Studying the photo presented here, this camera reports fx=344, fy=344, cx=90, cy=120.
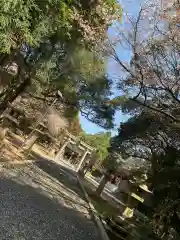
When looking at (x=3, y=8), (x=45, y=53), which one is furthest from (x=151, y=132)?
(x=3, y=8)

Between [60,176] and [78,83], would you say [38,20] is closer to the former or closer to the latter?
[78,83]

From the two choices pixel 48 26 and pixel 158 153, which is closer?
pixel 48 26

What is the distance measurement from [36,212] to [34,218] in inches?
12.5

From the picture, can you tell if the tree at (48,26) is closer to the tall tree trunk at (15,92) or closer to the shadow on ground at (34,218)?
the tall tree trunk at (15,92)

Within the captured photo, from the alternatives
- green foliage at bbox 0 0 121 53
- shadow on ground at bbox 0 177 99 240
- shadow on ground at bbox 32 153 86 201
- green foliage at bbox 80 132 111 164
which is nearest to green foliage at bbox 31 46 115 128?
green foliage at bbox 0 0 121 53

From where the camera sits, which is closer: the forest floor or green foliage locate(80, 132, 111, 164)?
the forest floor

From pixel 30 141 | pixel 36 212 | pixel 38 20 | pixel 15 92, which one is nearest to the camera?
pixel 36 212

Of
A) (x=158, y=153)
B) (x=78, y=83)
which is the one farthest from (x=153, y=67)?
(x=78, y=83)

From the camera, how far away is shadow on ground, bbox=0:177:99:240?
4160mm

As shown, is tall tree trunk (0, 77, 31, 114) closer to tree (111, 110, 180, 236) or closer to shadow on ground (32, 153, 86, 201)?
shadow on ground (32, 153, 86, 201)

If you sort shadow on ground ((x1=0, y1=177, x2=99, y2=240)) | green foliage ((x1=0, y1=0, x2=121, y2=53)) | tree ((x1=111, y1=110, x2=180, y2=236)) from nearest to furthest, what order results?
shadow on ground ((x1=0, y1=177, x2=99, y2=240)) < tree ((x1=111, y1=110, x2=180, y2=236)) < green foliage ((x1=0, y1=0, x2=121, y2=53))

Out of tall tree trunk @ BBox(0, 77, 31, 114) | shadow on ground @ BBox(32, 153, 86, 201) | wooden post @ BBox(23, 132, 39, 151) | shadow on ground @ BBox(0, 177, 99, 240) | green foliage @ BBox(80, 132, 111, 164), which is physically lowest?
shadow on ground @ BBox(0, 177, 99, 240)

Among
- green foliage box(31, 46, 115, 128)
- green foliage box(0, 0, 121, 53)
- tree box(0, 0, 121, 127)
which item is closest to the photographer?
green foliage box(0, 0, 121, 53)

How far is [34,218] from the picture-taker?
16.3 ft
